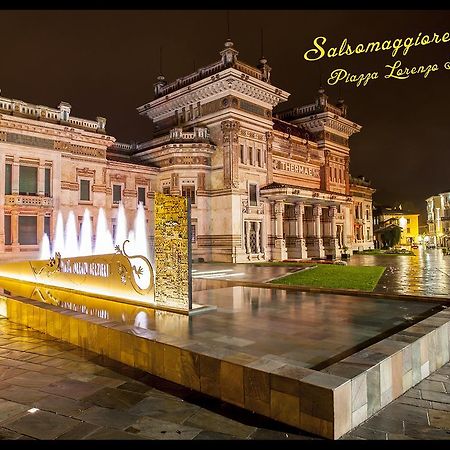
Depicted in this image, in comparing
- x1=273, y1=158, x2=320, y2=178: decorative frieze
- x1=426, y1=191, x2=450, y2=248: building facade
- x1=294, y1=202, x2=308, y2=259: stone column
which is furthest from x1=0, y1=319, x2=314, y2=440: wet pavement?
x1=426, y1=191, x2=450, y2=248: building facade

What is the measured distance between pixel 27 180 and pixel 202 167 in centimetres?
1337

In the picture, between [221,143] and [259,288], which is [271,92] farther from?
[259,288]

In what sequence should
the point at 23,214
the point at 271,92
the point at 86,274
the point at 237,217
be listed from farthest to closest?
the point at 271,92
the point at 237,217
the point at 23,214
the point at 86,274

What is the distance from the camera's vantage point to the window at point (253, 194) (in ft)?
109

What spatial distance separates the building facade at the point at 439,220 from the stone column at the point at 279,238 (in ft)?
188

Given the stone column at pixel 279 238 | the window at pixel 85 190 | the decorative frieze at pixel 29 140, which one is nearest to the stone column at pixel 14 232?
the decorative frieze at pixel 29 140

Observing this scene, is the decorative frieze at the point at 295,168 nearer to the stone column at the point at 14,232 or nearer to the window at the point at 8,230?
the stone column at the point at 14,232

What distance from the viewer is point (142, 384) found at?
574cm

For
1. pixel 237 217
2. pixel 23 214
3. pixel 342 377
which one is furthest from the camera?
pixel 237 217

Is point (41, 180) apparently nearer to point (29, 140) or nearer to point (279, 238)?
point (29, 140)

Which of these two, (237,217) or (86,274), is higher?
(237,217)

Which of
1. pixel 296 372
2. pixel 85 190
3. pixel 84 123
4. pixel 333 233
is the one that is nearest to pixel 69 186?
pixel 85 190
